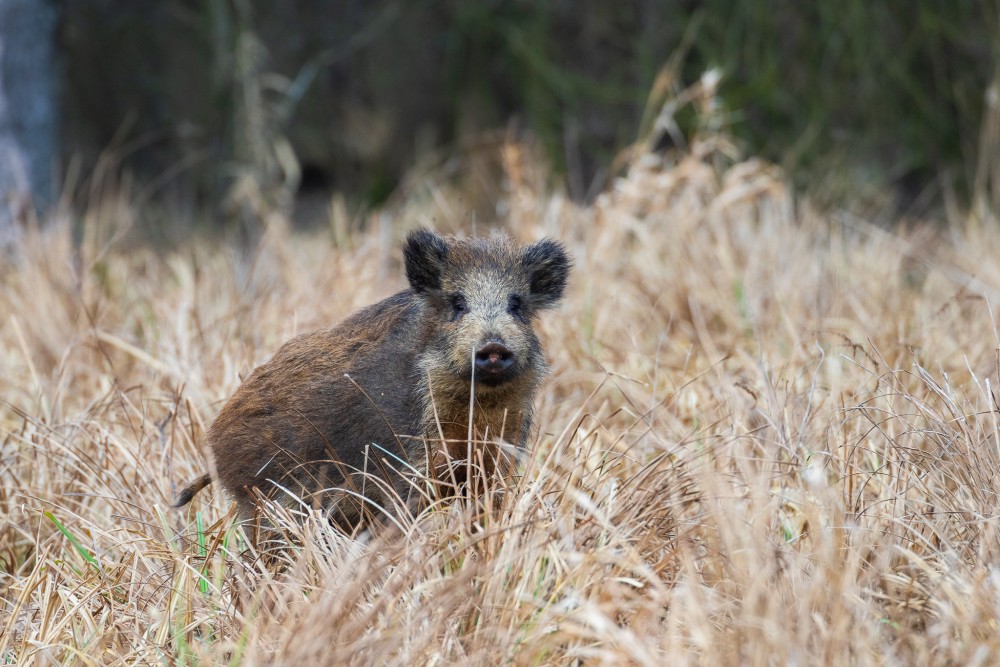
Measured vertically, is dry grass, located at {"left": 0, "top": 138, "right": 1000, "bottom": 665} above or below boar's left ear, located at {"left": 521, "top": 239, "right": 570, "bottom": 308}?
below

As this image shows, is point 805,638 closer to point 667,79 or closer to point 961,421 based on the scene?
point 961,421

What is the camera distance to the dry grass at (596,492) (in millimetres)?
2660

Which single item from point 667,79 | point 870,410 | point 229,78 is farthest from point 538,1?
point 870,410

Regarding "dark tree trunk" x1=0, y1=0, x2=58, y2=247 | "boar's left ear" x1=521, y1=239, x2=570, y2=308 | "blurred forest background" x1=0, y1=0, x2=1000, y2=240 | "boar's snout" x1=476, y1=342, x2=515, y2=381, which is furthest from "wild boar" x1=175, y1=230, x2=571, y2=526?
"blurred forest background" x1=0, y1=0, x2=1000, y2=240

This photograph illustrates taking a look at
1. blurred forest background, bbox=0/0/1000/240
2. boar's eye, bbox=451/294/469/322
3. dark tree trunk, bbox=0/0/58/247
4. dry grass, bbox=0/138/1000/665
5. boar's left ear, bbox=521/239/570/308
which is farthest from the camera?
blurred forest background, bbox=0/0/1000/240

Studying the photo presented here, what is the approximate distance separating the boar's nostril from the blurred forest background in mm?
4786

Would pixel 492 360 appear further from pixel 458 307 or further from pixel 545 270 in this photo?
pixel 545 270

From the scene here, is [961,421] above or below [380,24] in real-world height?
below

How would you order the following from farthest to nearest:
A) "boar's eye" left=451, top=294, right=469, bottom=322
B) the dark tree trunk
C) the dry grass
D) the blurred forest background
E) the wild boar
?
the blurred forest background
the dark tree trunk
"boar's eye" left=451, top=294, right=469, bottom=322
the wild boar
the dry grass

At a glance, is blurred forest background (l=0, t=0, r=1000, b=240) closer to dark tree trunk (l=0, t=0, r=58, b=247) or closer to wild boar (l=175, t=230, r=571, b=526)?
dark tree trunk (l=0, t=0, r=58, b=247)

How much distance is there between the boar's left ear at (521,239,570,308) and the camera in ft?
13.2

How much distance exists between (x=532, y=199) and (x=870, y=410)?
319 centimetres

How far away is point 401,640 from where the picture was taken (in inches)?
105

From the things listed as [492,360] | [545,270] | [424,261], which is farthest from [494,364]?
[545,270]
